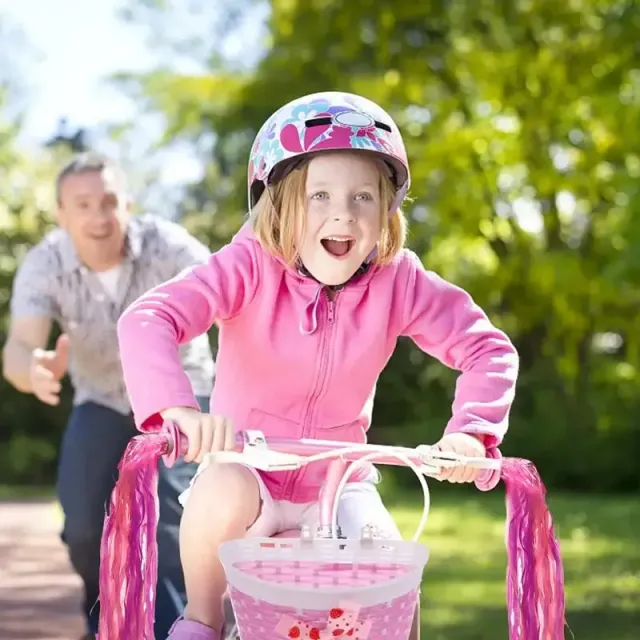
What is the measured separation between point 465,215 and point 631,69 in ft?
9.62

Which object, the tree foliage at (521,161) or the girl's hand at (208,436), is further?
the tree foliage at (521,161)

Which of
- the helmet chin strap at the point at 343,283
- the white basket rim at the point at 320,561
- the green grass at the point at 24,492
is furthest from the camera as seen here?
the green grass at the point at 24,492

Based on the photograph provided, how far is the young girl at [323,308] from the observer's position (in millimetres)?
3006

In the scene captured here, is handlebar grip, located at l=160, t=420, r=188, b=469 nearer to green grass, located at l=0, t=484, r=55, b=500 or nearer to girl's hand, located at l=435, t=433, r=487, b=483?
girl's hand, located at l=435, t=433, r=487, b=483

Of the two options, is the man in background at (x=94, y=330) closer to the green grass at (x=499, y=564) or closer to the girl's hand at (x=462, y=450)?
the green grass at (x=499, y=564)

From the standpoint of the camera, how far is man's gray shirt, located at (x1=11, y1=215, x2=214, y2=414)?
16.2 ft

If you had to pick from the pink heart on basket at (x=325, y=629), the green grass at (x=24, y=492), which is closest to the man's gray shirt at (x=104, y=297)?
the pink heart on basket at (x=325, y=629)

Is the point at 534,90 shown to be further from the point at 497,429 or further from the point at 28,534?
the point at 497,429

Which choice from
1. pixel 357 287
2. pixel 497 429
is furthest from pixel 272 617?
pixel 357 287

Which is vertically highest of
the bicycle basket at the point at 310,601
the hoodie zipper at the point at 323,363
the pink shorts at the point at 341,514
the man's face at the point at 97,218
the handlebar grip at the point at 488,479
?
the man's face at the point at 97,218

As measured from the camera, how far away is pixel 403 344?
20766 millimetres

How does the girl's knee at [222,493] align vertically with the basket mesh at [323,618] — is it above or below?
above

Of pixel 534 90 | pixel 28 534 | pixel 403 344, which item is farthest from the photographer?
pixel 403 344

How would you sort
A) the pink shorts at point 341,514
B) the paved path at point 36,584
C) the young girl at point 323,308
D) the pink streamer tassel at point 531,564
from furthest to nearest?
the paved path at point 36,584 < the young girl at point 323,308 < the pink shorts at point 341,514 < the pink streamer tassel at point 531,564
